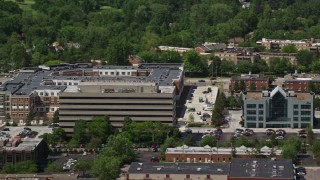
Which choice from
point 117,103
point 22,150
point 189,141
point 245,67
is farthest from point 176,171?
point 245,67

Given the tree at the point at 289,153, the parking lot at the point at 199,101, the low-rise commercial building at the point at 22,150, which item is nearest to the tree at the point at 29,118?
the low-rise commercial building at the point at 22,150

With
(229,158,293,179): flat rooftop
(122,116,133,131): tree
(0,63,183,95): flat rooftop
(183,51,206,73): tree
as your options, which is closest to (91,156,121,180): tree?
(229,158,293,179): flat rooftop

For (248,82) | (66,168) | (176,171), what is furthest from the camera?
(248,82)

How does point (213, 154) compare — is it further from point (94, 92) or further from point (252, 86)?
point (252, 86)

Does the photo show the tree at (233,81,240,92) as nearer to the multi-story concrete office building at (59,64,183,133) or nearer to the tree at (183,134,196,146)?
the multi-story concrete office building at (59,64,183,133)

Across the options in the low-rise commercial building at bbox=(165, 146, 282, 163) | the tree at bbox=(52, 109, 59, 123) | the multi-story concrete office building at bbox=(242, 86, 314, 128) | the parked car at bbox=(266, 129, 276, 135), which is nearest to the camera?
the low-rise commercial building at bbox=(165, 146, 282, 163)

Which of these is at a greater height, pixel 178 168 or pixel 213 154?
pixel 178 168

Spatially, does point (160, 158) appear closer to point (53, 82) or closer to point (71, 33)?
point (53, 82)
